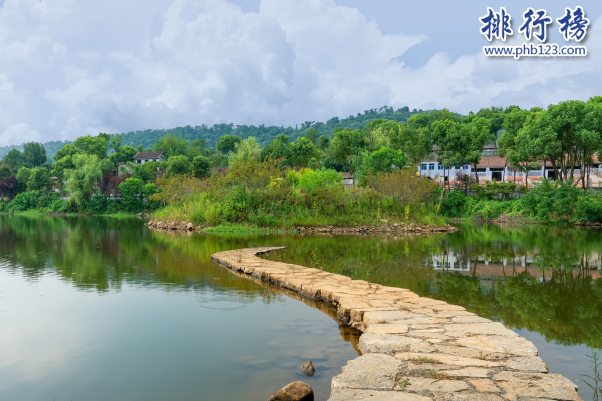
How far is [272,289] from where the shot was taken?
28.0 feet

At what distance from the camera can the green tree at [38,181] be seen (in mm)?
50188

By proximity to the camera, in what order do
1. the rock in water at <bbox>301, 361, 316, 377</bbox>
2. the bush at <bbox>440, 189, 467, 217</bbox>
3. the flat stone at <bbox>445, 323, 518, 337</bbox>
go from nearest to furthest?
1. the rock in water at <bbox>301, 361, 316, 377</bbox>
2. the flat stone at <bbox>445, 323, 518, 337</bbox>
3. the bush at <bbox>440, 189, 467, 217</bbox>

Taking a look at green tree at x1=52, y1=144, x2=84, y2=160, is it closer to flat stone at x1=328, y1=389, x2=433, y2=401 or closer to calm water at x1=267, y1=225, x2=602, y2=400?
calm water at x1=267, y1=225, x2=602, y2=400

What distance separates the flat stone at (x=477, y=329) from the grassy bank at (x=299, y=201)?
16582mm

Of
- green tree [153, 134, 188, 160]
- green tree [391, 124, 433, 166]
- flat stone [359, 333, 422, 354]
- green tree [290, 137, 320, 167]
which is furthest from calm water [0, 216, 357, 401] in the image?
green tree [153, 134, 188, 160]

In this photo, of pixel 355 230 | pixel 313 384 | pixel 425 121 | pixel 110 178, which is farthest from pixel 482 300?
pixel 425 121

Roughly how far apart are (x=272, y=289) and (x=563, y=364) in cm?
498

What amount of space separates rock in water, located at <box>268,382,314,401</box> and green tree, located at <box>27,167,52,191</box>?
180 feet

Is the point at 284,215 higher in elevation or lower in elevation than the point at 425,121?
lower

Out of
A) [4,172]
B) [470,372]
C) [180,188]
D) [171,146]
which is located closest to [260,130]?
[171,146]

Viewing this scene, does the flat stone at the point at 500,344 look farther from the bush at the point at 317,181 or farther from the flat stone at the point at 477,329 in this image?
the bush at the point at 317,181

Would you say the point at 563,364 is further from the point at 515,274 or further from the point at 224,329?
the point at 515,274

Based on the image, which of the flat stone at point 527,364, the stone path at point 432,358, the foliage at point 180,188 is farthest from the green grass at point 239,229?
the flat stone at point 527,364

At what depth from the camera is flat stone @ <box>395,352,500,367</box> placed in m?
4.20
